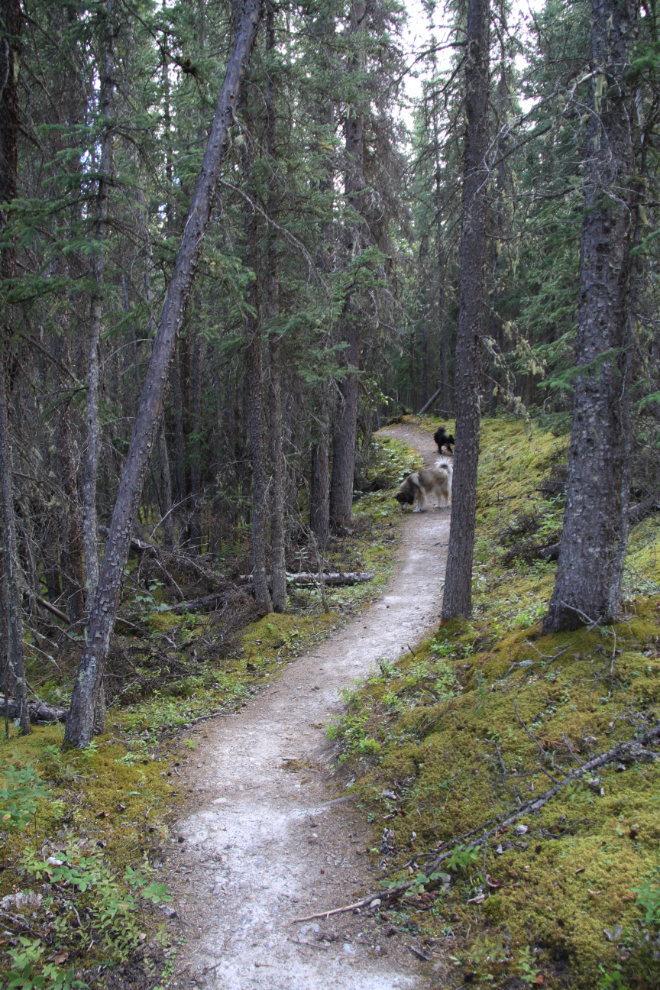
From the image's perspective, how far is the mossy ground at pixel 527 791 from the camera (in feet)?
10.4

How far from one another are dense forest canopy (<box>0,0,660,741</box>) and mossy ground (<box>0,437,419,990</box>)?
902 mm

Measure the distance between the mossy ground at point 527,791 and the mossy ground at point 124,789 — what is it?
1.86 metres

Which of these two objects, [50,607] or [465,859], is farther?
[50,607]

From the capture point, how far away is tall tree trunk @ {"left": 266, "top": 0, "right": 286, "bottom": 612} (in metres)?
9.06

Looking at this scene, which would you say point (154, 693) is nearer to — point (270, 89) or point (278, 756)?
point (278, 756)

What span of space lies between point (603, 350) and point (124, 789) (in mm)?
5979

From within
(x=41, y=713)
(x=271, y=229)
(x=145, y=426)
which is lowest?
(x=41, y=713)

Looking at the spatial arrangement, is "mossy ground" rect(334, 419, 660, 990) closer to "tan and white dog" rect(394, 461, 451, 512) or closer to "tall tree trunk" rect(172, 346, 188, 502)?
"tan and white dog" rect(394, 461, 451, 512)

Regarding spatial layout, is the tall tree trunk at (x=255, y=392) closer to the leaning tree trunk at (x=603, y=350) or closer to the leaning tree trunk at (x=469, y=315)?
the leaning tree trunk at (x=469, y=315)

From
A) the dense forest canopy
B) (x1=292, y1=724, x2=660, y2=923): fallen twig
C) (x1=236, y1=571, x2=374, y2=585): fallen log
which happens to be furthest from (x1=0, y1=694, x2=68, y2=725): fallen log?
(x1=236, y1=571, x2=374, y2=585): fallen log

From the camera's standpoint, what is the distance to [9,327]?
6457 mm

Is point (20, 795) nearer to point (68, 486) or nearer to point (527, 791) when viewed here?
point (527, 791)

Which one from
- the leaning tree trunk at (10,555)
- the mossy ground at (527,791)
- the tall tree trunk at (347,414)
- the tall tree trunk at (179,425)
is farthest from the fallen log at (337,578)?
the leaning tree trunk at (10,555)

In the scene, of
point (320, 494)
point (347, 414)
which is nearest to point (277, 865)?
point (320, 494)
